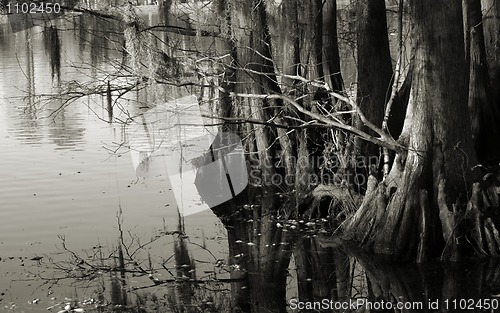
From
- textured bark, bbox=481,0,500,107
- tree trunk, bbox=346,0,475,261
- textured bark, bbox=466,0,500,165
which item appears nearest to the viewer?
tree trunk, bbox=346,0,475,261

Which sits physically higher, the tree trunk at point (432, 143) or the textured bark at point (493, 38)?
the textured bark at point (493, 38)

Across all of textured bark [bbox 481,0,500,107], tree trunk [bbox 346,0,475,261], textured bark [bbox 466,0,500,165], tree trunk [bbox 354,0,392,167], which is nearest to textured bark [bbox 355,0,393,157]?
tree trunk [bbox 354,0,392,167]

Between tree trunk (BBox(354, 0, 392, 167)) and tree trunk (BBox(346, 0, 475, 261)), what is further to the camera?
tree trunk (BBox(354, 0, 392, 167))

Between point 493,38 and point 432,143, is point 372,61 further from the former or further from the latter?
point 493,38

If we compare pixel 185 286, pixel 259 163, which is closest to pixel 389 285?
pixel 185 286

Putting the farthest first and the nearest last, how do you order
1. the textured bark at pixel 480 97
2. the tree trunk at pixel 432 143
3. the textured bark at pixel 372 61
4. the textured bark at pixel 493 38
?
1. the textured bark at pixel 493 38
2. the textured bark at pixel 480 97
3. the textured bark at pixel 372 61
4. the tree trunk at pixel 432 143

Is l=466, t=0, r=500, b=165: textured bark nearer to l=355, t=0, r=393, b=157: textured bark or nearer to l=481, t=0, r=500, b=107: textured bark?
l=481, t=0, r=500, b=107: textured bark

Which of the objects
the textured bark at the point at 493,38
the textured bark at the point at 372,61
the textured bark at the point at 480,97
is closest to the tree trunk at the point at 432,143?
the textured bark at the point at 372,61

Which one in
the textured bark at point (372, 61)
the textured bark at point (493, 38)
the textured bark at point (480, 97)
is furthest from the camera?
the textured bark at point (493, 38)

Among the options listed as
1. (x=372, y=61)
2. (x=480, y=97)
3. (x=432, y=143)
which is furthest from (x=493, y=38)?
(x=432, y=143)

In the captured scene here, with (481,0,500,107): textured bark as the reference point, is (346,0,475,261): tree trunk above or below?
below

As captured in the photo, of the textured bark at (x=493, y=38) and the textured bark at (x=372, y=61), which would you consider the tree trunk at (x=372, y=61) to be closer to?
the textured bark at (x=372, y=61)

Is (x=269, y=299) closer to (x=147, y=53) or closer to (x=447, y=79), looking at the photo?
(x=447, y=79)

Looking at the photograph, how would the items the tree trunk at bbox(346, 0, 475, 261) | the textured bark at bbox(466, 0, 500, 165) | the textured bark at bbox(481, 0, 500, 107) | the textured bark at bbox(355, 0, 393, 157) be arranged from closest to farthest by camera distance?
the tree trunk at bbox(346, 0, 475, 261) → the textured bark at bbox(355, 0, 393, 157) → the textured bark at bbox(466, 0, 500, 165) → the textured bark at bbox(481, 0, 500, 107)
